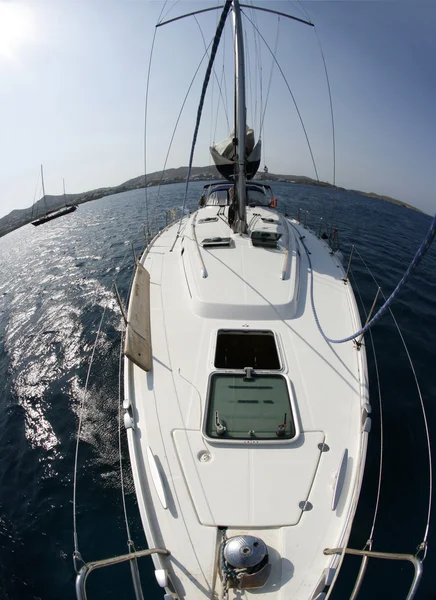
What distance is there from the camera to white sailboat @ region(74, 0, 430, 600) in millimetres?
3305

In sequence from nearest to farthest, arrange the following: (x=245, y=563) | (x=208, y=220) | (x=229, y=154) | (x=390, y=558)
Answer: (x=390, y=558) < (x=245, y=563) < (x=208, y=220) < (x=229, y=154)

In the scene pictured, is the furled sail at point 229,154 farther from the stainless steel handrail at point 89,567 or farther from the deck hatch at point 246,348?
the stainless steel handrail at point 89,567

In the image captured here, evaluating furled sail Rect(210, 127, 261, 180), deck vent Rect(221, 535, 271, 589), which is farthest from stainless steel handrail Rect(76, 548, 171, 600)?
furled sail Rect(210, 127, 261, 180)

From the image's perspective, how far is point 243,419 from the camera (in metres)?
4.70

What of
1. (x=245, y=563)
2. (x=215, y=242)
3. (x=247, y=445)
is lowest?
(x=245, y=563)

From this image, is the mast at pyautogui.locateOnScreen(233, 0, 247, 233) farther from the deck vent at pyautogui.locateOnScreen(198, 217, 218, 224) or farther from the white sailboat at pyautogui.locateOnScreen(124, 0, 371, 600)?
the deck vent at pyautogui.locateOnScreen(198, 217, 218, 224)

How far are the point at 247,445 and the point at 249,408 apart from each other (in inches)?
23.7

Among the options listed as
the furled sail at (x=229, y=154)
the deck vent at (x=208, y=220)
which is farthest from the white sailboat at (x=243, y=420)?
the furled sail at (x=229, y=154)

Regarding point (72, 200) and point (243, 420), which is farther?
point (72, 200)

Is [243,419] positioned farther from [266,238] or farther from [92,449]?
[266,238]

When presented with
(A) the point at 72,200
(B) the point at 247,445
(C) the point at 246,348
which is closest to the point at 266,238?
(C) the point at 246,348

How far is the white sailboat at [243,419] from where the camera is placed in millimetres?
3369

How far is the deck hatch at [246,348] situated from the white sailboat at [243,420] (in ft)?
0.07

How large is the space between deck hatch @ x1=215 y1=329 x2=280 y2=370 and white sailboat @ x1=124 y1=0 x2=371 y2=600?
0.02 m
